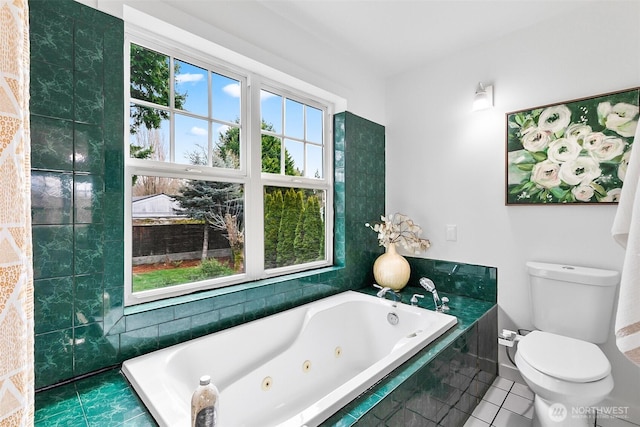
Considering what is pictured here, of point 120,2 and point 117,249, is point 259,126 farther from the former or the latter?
point 117,249

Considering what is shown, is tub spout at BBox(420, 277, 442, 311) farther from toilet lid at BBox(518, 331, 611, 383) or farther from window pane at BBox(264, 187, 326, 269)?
window pane at BBox(264, 187, 326, 269)

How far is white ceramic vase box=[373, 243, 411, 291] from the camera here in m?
2.52

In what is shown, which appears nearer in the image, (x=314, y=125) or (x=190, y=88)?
(x=190, y=88)

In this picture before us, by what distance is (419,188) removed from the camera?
270 cm

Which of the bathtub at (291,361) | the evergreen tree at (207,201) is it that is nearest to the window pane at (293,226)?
the evergreen tree at (207,201)

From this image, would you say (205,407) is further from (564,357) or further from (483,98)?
(483,98)

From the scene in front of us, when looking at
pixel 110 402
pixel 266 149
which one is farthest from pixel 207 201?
pixel 110 402

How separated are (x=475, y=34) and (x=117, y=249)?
266 centimetres

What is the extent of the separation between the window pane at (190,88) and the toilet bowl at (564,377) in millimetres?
2257

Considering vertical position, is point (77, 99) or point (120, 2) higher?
point (120, 2)

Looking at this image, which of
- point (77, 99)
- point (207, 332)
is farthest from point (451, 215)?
point (77, 99)

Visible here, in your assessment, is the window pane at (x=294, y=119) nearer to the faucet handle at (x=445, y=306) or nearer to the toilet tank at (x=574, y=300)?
the faucet handle at (x=445, y=306)

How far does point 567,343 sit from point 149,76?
8.83 feet

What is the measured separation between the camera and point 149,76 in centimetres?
165
